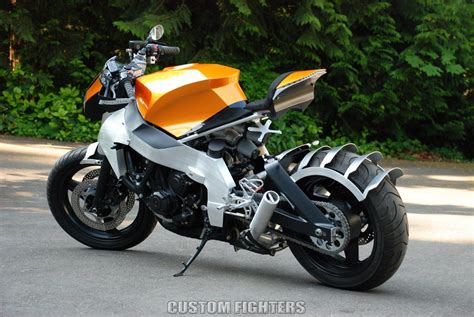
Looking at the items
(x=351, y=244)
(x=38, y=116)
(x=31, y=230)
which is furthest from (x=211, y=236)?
(x=38, y=116)

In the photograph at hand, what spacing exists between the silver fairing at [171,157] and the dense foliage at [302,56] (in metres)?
7.66

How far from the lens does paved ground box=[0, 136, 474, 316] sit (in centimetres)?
531

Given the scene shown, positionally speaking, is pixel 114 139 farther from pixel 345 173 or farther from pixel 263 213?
pixel 345 173

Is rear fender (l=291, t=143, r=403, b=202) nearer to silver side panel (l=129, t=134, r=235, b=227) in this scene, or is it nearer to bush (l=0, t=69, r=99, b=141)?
silver side panel (l=129, t=134, r=235, b=227)

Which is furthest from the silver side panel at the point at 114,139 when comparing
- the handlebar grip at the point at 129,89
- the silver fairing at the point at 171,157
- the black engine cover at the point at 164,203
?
the black engine cover at the point at 164,203

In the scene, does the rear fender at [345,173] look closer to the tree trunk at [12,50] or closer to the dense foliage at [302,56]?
the dense foliage at [302,56]

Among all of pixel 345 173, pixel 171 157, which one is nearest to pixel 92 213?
pixel 171 157

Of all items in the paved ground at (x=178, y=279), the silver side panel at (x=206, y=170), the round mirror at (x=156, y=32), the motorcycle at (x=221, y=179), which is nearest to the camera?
the paved ground at (x=178, y=279)

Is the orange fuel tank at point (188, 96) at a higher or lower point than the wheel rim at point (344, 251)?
higher

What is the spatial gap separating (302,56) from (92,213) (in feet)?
30.5

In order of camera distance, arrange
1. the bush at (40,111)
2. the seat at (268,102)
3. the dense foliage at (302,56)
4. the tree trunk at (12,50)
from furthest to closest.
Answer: the tree trunk at (12,50)
the dense foliage at (302,56)
the bush at (40,111)
the seat at (268,102)

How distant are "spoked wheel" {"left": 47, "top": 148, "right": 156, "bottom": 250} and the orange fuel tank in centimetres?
73

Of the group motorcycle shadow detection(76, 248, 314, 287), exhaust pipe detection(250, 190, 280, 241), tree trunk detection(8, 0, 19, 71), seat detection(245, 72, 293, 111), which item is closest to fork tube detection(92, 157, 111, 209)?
motorcycle shadow detection(76, 248, 314, 287)

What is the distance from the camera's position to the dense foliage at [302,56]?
573 inches
